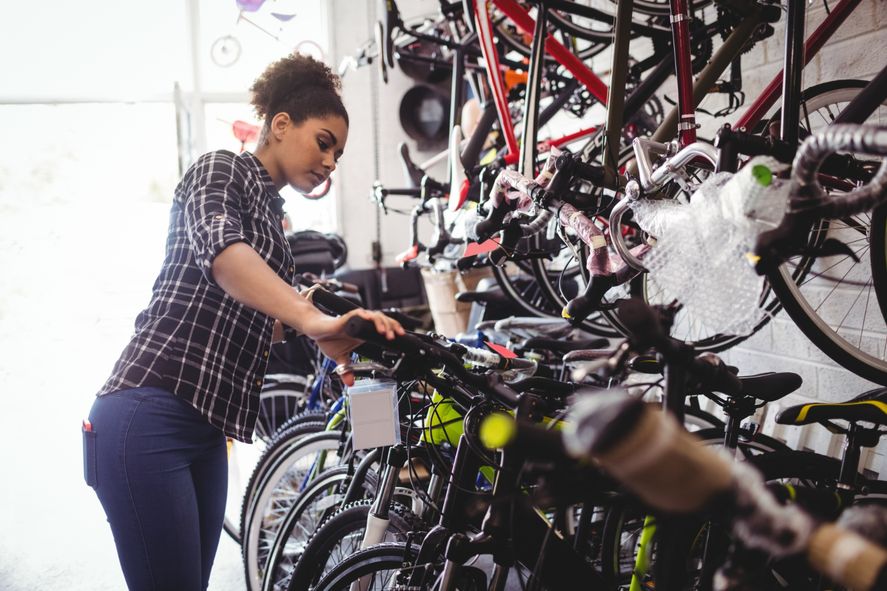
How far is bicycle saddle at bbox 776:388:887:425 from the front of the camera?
1018 millimetres

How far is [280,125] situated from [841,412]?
4.13 feet

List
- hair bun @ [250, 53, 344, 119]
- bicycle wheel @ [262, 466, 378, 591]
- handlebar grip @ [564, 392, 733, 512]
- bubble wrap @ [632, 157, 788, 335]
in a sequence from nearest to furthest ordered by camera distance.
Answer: handlebar grip @ [564, 392, 733, 512] < bubble wrap @ [632, 157, 788, 335] < hair bun @ [250, 53, 344, 119] < bicycle wheel @ [262, 466, 378, 591]

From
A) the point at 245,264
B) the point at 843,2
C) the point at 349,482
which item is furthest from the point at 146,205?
the point at 843,2

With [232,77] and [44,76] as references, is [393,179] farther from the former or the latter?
[44,76]

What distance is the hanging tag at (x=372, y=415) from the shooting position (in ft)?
3.04

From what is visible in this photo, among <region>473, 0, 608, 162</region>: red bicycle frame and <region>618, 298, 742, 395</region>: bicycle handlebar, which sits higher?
<region>473, 0, 608, 162</region>: red bicycle frame

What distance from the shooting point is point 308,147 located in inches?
48.7

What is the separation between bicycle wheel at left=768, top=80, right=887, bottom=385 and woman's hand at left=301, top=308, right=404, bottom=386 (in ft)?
2.44

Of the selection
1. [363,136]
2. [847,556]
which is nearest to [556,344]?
[847,556]

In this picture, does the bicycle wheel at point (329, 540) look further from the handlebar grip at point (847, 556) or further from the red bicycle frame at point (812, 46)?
the red bicycle frame at point (812, 46)

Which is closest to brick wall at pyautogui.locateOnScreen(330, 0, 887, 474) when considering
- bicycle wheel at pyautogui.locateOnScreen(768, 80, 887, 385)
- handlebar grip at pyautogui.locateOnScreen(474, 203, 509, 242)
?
bicycle wheel at pyautogui.locateOnScreen(768, 80, 887, 385)

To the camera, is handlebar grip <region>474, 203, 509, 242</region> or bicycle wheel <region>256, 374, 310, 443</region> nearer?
handlebar grip <region>474, 203, 509, 242</region>

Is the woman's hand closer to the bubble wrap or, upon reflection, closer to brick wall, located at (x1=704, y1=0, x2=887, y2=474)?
the bubble wrap

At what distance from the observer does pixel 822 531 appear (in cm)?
37
